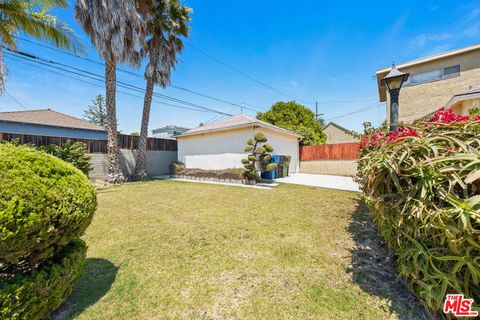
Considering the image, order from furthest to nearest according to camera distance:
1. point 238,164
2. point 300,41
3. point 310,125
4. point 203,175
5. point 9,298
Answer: point 310,125 < point 300,41 < point 203,175 < point 238,164 < point 9,298

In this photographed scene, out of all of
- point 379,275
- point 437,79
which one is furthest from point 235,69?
point 379,275

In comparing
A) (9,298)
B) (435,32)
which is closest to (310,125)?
(435,32)

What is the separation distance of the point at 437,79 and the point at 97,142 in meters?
21.5

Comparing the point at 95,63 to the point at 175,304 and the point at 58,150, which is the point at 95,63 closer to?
the point at 58,150

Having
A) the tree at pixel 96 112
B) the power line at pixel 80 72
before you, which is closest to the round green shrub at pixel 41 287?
the power line at pixel 80 72

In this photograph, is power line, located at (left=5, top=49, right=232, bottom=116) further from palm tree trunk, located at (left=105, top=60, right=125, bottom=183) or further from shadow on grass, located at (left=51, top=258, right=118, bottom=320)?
shadow on grass, located at (left=51, top=258, right=118, bottom=320)

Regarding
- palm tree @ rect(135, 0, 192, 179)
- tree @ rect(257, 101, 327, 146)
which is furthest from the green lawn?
tree @ rect(257, 101, 327, 146)

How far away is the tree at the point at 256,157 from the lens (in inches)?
379

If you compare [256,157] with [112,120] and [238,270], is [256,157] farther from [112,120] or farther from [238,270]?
[112,120]

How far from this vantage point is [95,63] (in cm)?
1205

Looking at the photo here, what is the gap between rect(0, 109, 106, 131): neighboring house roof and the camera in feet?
40.4

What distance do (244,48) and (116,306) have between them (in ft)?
56.0

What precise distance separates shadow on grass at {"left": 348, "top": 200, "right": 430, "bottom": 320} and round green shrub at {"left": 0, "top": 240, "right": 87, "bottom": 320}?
127 inches

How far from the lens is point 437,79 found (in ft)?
37.4
